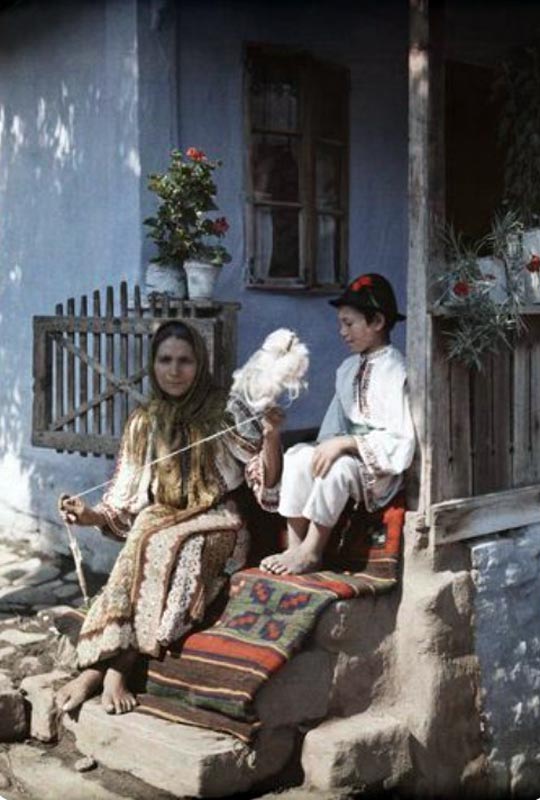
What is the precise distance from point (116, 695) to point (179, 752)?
486mm

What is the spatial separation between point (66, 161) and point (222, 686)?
4.22 metres

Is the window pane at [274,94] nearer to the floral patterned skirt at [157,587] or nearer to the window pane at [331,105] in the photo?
the window pane at [331,105]

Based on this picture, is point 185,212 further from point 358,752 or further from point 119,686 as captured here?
point 358,752

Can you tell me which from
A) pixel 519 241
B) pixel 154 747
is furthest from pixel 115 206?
pixel 154 747

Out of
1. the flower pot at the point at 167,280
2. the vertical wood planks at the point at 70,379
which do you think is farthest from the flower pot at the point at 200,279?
the vertical wood planks at the point at 70,379

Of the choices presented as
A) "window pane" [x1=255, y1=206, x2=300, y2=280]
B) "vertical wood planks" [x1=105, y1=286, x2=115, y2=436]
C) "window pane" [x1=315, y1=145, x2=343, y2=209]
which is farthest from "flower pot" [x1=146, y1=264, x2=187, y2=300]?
"window pane" [x1=315, y1=145, x2=343, y2=209]

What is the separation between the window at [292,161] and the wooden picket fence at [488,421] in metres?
2.19

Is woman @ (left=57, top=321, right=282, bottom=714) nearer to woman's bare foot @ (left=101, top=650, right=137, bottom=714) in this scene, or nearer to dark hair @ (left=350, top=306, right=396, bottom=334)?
woman's bare foot @ (left=101, top=650, right=137, bottom=714)

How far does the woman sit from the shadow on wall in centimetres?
186

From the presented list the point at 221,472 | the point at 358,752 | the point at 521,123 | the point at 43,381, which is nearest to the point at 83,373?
the point at 43,381

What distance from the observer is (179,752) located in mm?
3830

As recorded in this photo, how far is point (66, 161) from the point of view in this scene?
23.1ft

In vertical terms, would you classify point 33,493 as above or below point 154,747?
above

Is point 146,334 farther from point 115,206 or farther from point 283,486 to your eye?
point 283,486
